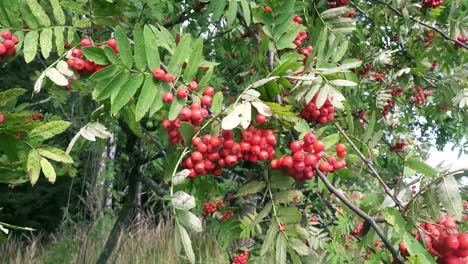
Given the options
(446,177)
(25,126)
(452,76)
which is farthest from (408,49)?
(25,126)

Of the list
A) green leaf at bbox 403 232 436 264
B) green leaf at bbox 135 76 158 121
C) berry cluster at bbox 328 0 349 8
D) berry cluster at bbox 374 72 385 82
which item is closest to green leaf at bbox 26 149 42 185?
green leaf at bbox 135 76 158 121

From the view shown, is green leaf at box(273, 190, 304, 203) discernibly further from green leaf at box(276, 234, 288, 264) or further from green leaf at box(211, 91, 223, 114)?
green leaf at box(211, 91, 223, 114)

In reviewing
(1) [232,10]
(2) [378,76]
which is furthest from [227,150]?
(2) [378,76]

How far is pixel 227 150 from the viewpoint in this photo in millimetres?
1474

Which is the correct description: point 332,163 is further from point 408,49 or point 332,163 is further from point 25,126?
point 408,49

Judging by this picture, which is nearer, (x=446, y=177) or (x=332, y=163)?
(x=446, y=177)

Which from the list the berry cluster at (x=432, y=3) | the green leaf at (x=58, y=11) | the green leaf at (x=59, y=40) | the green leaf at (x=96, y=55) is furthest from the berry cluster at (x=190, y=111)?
the berry cluster at (x=432, y=3)

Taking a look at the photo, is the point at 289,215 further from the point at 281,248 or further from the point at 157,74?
the point at 157,74

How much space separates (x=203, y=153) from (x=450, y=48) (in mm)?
2764

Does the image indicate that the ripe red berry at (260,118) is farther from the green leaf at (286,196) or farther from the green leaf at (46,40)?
the green leaf at (46,40)

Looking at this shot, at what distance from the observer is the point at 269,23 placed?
1.86 metres

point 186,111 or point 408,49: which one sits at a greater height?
point 186,111

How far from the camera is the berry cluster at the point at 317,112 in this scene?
1601mm

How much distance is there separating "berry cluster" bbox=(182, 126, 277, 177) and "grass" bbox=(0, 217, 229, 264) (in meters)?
4.42
